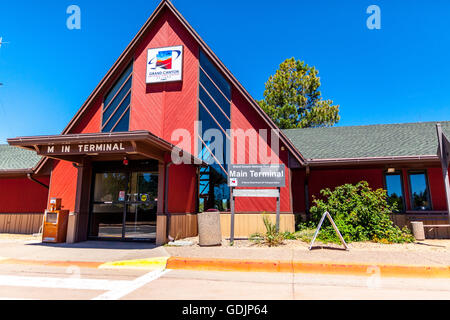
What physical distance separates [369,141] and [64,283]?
1344 cm

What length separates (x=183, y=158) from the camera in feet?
33.1

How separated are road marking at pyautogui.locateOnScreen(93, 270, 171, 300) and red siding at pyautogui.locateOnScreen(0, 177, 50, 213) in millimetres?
10527

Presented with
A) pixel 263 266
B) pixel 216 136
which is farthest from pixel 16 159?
pixel 263 266

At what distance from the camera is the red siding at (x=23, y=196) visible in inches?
525

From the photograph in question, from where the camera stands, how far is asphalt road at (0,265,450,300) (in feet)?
13.4

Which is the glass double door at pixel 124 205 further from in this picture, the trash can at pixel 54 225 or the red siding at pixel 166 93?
the red siding at pixel 166 93

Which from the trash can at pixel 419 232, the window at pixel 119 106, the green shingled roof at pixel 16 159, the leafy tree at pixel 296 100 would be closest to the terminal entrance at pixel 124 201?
the window at pixel 119 106

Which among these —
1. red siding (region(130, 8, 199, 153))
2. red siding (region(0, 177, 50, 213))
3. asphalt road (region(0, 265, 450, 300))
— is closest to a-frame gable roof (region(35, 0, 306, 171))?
red siding (region(130, 8, 199, 153))

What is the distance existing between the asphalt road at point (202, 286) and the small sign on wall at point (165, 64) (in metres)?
9.05

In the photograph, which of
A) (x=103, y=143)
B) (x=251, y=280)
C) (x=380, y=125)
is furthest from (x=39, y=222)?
(x=380, y=125)

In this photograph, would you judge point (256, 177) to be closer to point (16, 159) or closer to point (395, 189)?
point (395, 189)

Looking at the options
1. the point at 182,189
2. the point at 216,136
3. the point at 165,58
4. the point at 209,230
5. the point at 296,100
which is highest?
the point at 296,100
